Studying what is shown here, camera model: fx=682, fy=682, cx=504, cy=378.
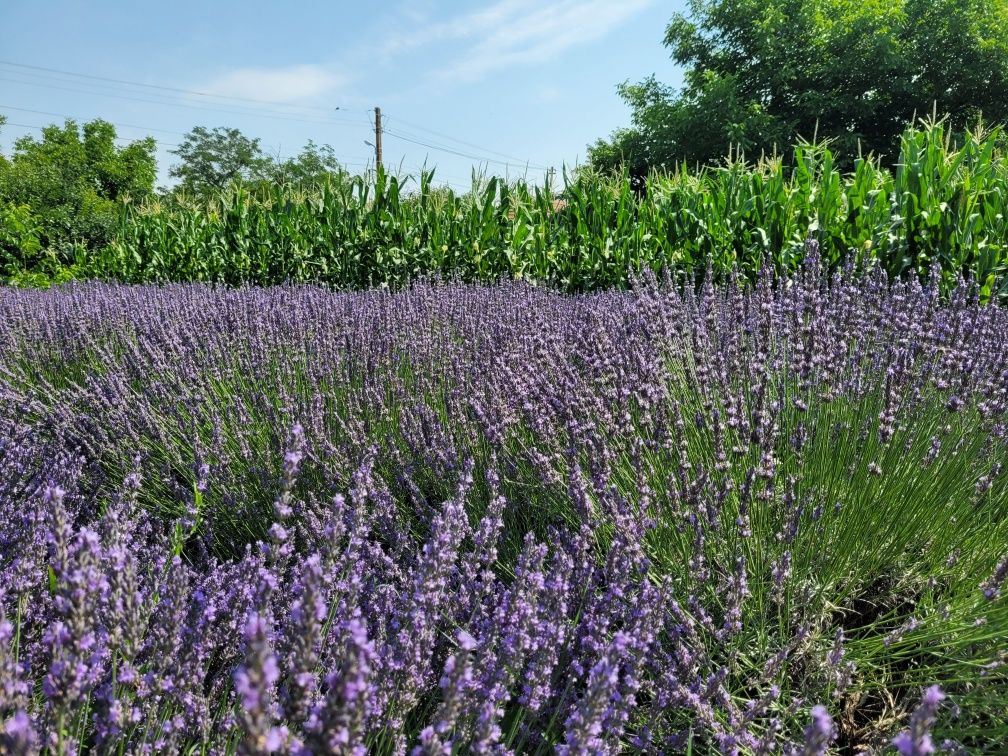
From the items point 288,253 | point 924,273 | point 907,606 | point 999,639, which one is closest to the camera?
point 999,639

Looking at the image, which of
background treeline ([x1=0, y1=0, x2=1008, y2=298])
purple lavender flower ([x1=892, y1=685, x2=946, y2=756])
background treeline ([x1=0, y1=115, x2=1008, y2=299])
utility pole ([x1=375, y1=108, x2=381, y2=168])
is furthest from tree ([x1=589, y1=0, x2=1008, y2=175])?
purple lavender flower ([x1=892, y1=685, x2=946, y2=756])

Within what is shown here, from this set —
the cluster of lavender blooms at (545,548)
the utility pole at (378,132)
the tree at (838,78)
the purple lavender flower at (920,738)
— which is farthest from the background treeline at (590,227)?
the utility pole at (378,132)

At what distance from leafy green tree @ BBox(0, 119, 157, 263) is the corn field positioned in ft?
12.5

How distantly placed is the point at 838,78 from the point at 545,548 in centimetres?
2804

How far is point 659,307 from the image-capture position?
101 inches

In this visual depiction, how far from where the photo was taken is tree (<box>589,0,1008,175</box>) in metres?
23.2

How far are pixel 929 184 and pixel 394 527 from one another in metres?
4.82

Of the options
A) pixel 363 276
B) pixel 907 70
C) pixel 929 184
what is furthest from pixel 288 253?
pixel 907 70

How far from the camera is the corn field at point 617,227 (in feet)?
16.0

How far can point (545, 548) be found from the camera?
4.68ft

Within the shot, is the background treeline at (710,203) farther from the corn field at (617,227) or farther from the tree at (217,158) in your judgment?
the tree at (217,158)

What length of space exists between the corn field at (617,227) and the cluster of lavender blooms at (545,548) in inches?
33.2

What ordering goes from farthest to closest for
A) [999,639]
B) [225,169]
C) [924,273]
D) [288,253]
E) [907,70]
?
[225,169] < [907,70] < [288,253] < [924,273] < [999,639]

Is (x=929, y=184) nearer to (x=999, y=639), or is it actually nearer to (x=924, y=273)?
(x=924, y=273)
